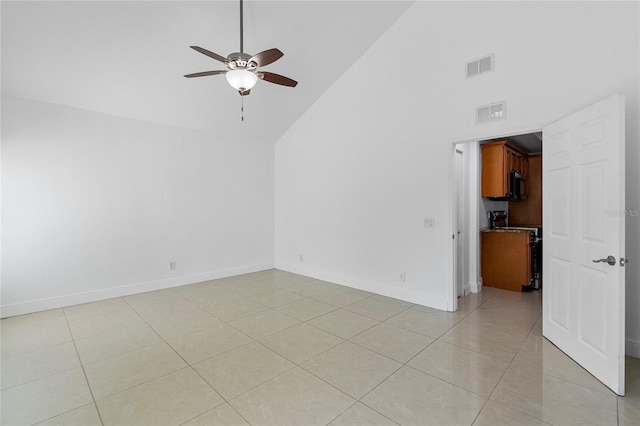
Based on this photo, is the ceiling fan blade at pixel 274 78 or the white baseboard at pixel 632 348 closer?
the white baseboard at pixel 632 348

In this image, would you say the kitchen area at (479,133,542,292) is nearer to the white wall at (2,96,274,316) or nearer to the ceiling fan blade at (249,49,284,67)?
the ceiling fan blade at (249,49,284,67)

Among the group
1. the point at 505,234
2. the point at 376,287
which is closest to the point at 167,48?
the point at 376,287

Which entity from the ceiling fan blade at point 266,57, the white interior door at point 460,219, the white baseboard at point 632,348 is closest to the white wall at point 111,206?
the ceiling fan blade at point 266,57

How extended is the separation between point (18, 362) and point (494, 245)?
20.1ft

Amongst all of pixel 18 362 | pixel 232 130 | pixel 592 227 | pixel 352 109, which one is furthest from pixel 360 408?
pixel 232 130

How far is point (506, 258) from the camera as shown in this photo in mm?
4691

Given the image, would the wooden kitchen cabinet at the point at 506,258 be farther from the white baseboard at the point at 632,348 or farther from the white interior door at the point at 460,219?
the white baseboard at the point at 632,348

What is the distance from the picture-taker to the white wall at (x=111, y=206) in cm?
373

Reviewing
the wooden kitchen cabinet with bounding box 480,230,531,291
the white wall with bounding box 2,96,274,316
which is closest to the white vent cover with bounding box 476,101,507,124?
the wooden kitchen cabinet with bounding box 480,230,531,291

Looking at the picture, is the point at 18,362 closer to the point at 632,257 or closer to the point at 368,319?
the point at 368,319

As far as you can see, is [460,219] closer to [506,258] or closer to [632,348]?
[506,258]

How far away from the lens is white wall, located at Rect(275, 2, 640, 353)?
2.67 m

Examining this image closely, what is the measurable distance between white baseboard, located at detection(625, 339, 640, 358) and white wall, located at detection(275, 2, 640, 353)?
0.02 m

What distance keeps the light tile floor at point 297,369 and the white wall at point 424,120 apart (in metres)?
0.92
